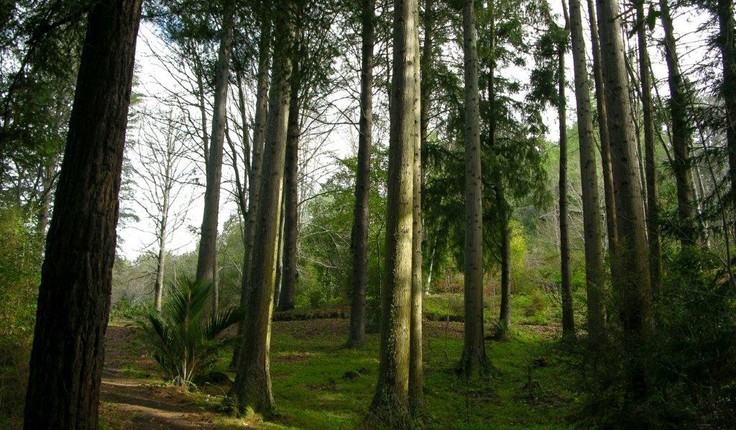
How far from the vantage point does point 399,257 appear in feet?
20.4

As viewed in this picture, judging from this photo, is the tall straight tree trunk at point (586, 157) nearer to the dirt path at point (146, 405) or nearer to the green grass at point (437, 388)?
the green grass at point (437, 388)

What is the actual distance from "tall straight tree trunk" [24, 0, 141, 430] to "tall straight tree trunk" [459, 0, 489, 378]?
7582 millimetres

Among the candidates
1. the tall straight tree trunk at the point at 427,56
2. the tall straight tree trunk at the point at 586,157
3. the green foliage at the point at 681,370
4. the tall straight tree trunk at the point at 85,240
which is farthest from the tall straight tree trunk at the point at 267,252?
the tall straight tree trunk at the point at 586,157

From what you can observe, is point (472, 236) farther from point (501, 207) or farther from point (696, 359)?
point (696, 359)

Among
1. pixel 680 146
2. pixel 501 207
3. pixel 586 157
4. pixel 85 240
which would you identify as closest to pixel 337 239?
pixel 501 207

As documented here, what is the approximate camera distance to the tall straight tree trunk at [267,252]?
21.7 feet

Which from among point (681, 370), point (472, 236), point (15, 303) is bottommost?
point (681, 370)

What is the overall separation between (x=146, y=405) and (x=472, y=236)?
6.68 metres

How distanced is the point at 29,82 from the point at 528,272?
80.8 ft

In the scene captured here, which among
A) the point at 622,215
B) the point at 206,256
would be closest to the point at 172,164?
the point at 206,256

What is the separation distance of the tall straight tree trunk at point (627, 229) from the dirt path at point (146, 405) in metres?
4.71

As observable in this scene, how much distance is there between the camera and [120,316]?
26734 millimetres

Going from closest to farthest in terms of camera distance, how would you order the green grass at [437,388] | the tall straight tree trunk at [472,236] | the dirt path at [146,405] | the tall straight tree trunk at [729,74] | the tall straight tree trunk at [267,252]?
the dirt path at [146,405] < the tall straight tree trunk at [267,252] < the green grass at [437,388] < the tall straight tree trunk at [729,74] < the tall straight tree trunk at [472,236]

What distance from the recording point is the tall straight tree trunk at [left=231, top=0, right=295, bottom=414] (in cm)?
661
